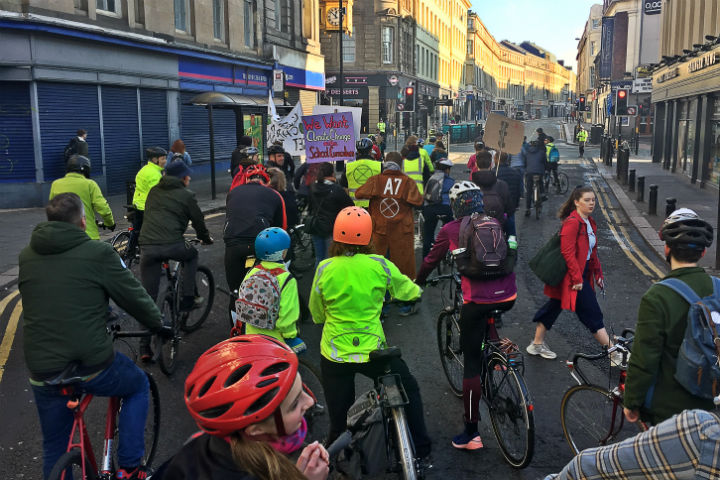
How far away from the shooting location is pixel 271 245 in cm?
476

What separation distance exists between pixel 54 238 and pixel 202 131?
73.3ft

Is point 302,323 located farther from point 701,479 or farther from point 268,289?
point 701,479

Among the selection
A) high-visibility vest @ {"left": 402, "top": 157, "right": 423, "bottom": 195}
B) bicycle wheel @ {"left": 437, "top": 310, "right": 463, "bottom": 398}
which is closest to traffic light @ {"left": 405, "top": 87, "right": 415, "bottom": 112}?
high-visibility vest @ {"left": 402, "top": 157, "right": 423, "bottom": 195}

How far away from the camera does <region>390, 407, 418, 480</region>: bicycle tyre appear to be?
3486 millimetres

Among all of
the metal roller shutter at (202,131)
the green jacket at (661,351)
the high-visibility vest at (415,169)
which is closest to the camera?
the green jacket at (661,351)

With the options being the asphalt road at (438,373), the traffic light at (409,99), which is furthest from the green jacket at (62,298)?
the traffic light at (409,99)

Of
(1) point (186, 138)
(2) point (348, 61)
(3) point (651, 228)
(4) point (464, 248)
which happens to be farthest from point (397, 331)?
(2) point (348, 61)

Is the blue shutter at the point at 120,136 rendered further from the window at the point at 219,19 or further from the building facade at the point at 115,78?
the window at the point at 219,19

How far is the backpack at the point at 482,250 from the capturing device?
473 centimetres

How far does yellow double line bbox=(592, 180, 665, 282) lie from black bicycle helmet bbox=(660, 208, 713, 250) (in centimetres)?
711

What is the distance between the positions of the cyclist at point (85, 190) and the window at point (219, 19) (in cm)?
2018

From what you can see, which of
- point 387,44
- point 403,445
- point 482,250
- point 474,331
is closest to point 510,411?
point 474,331

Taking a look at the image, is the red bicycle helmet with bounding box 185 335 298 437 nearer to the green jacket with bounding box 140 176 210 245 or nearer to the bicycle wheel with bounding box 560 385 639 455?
the bicycle wheel with bounding box 560 385 639 455

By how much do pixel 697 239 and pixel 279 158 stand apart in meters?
8.15
